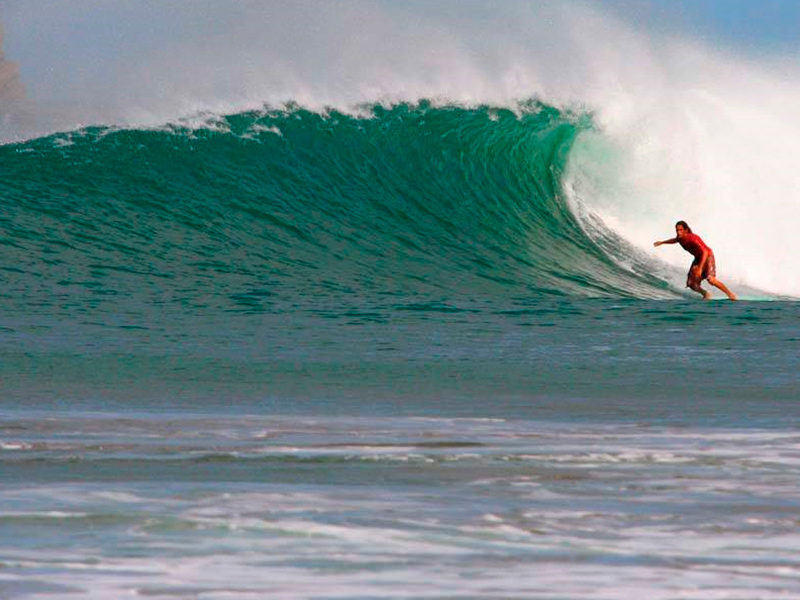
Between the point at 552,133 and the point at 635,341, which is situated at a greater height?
the point at 552,133

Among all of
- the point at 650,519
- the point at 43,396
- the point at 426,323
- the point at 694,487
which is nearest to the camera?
the point at 650,519

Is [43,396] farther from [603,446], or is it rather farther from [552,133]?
[552,133]

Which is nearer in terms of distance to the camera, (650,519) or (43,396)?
(650,519)

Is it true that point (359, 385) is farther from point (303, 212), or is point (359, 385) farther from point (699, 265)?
point (303, 212)

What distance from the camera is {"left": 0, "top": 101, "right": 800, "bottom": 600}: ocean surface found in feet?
9.95

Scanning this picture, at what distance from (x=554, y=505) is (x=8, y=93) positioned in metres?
18.9

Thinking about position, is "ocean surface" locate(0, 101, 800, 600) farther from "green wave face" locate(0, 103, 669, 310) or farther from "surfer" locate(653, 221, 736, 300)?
"surfer" locate(653, 221, 736, 300)

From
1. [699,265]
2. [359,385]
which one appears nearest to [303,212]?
[699,265]

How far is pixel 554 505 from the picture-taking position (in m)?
3.58

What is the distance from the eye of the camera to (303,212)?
14438mm

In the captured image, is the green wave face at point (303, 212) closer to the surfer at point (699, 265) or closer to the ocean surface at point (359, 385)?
the ocean surface at point (359, 385)

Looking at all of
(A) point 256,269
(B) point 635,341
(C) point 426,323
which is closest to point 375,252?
(A) point 256,269

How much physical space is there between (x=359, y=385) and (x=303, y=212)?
26.5 ft

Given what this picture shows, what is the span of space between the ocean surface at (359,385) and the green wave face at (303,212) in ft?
0.14
